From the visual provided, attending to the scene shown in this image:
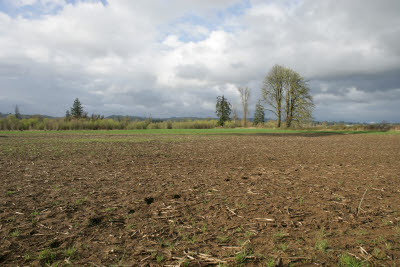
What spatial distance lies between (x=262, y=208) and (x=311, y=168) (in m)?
5.03

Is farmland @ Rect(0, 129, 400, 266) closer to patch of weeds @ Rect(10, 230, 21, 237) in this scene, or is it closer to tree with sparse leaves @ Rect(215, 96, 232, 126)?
patch of weeds @ Rect(10, 230, 21, 237)

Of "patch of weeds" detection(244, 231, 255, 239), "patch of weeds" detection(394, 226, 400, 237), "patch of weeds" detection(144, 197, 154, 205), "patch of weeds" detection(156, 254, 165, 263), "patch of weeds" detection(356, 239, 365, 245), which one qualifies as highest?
"patch of weeds" detection(144, 197, 154, 205)

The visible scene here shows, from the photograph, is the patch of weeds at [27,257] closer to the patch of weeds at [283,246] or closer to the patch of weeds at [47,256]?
the patch of weeds at [47,256]

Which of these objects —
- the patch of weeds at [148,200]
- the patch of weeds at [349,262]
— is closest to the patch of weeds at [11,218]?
the patch of weeds at [148,200]

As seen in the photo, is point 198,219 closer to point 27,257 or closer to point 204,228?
point 204,228

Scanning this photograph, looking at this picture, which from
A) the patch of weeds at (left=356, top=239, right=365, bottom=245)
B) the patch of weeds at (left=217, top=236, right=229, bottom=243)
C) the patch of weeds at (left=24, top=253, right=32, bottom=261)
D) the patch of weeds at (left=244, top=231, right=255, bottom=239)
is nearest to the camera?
the patch of weeds at (left=24, top=253, right=32, bottom=261)

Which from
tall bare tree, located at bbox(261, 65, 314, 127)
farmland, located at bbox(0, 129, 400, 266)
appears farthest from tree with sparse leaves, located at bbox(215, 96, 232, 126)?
farmland, located at bbox(0, 129, 400, 266)

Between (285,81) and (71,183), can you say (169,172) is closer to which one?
(71,183)

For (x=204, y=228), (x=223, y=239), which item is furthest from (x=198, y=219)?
(x=223, y=239)

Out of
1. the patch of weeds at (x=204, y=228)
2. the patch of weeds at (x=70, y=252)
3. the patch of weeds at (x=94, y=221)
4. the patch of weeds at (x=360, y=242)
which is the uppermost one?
the patch of weeds at (x=94, y=221)

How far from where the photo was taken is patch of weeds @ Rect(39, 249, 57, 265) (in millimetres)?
2912

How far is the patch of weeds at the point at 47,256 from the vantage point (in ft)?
9.55

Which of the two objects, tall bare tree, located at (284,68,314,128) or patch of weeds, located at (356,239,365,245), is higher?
tall bare tree, located at (284,68,314,128)

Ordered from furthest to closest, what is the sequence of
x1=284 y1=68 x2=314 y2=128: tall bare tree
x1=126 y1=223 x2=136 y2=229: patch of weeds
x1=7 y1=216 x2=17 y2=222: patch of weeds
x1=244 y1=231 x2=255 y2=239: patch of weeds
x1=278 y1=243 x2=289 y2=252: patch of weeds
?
x1=284 y1=68 x2=314 y2=128: tall bare tree, x1=7 y1=216 x2=17 y2=222: patch of weeds, x1=126 y1=223 x2=136 y2=229: patch of weeds, x1=244 y1=231 x2=255 y2=239: patch of weeds, x1=278 y1=243 x2=289 y2=252: patch of weeds
